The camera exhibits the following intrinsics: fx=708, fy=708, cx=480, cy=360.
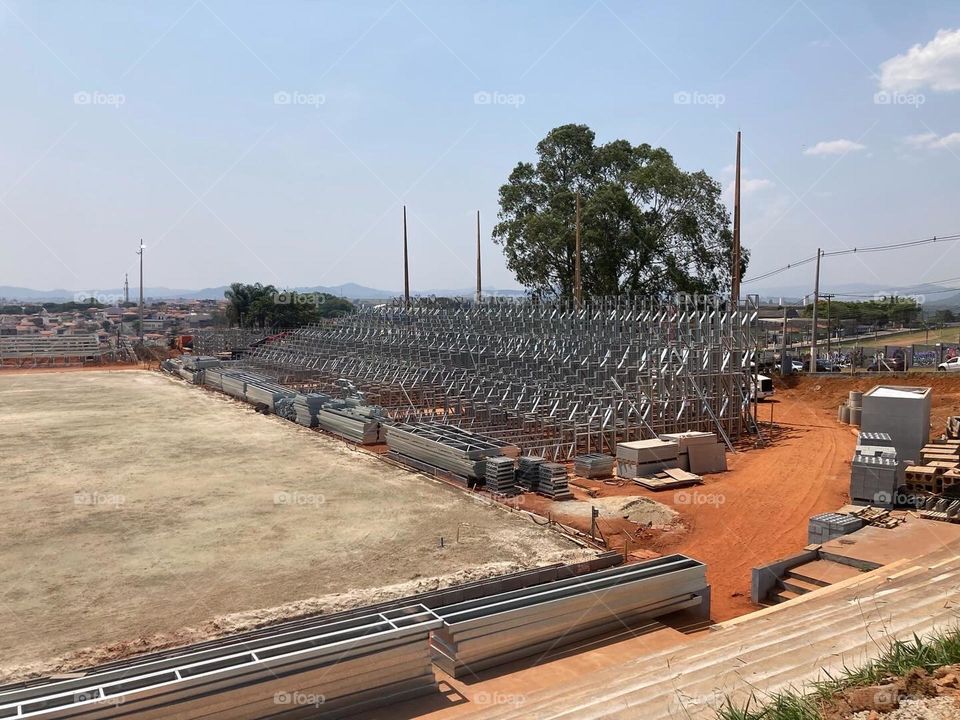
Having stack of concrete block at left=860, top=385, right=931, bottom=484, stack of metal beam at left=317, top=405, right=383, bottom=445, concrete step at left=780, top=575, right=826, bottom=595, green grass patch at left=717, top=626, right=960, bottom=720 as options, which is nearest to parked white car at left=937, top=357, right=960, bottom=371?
stack of concrete block at left=860, top=385, right=931, bottom=484

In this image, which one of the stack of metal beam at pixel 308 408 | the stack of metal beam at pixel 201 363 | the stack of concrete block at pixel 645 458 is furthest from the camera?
the stack of metal beam at pixel 201 363

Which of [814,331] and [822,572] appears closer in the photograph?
[822,572]

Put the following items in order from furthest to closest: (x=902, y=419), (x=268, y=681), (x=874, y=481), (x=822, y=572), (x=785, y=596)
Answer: (x=902, y=419) → (x=874, y=481) → (x=822, y=572) → (x=785, y=596) → (x=268, y=681)

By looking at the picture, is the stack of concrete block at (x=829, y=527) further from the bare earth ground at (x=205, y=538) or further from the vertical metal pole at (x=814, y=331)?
the vertical metal pole at (x=814, y=331)

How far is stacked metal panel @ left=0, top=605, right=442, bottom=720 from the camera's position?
5.04 m

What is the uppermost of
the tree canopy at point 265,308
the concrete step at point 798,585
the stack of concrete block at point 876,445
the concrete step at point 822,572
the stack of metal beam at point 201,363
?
the tree canopy at point 265,308

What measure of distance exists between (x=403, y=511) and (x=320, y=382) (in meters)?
14.4

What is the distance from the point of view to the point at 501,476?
12812mm

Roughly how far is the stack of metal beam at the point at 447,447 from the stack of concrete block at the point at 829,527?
573 centimetres

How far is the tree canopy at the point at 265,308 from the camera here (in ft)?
175

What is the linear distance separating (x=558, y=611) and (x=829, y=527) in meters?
4.77

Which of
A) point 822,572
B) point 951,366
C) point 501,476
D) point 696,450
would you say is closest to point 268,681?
point 822,572

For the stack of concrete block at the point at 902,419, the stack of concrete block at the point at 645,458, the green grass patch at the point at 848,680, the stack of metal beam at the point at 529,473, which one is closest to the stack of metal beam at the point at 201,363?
the stack of metal beam at the point at 529,473

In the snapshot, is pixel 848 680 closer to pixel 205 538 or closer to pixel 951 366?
pixel 205 538
